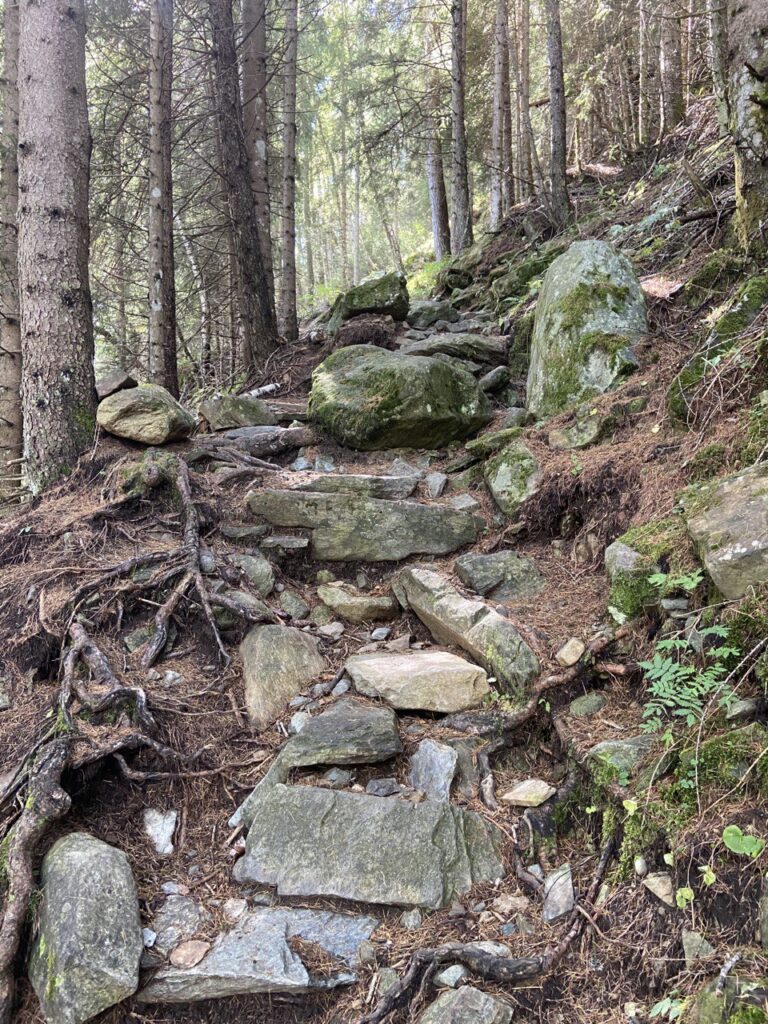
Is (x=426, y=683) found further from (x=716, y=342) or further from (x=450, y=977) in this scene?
(x=716, y=342)

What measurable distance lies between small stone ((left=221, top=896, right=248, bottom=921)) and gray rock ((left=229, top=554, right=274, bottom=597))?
2202mm

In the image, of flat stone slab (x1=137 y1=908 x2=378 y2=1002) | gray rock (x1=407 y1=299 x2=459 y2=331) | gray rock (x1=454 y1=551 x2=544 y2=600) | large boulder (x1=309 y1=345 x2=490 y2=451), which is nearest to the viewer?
flat stone slab (x1=137 y1=908 x2=378 y2=1002)

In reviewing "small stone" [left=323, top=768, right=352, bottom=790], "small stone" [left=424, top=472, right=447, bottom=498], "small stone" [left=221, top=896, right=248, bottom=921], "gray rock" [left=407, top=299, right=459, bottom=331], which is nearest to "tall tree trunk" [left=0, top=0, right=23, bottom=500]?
"small stone" [left=424, top=472, right=447, bottom=498]

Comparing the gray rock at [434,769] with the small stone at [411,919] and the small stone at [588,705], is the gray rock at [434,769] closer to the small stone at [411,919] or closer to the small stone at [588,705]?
the small stone at [411,919]

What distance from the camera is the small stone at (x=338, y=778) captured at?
326 cm

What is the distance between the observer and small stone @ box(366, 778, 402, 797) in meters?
3.20

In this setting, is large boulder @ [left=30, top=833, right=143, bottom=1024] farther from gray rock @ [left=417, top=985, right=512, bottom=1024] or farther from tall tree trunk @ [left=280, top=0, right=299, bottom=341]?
tall tree trunk @ [left=280, top=0, right=299, bottom=341]

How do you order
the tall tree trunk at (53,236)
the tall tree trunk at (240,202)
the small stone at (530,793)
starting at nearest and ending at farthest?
1. the small stone at (530,793)
2. the tall tree trunk at (53,236)
3. the tall tree trunk at (240,202)

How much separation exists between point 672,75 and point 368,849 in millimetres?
13935

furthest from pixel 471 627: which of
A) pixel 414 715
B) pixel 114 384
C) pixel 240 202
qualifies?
pixel 240 202

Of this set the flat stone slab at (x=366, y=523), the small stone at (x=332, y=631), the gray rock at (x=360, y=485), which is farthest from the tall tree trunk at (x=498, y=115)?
the small stone at (x=332, y=631)

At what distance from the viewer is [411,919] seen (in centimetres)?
267

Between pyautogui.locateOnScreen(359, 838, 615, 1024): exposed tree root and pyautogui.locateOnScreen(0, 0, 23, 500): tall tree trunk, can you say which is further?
pyautogui.locateOnScreen(0, 0, 23, 500): tall tree trunk

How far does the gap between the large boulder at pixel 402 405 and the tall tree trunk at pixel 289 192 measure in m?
5.00
